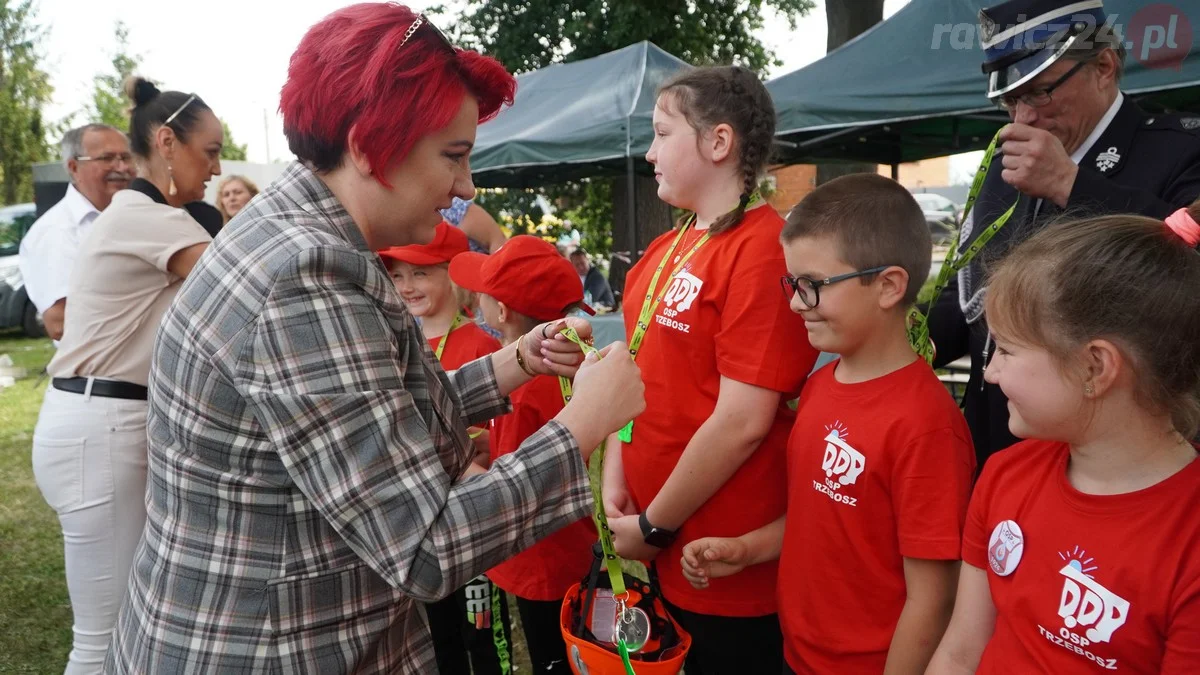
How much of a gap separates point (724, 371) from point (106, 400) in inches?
80.9

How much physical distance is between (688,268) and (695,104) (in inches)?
16.6

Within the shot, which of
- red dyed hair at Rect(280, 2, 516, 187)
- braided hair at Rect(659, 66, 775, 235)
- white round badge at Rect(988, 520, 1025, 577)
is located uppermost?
red dyed hair at Rect(280, 2, 516, 187)

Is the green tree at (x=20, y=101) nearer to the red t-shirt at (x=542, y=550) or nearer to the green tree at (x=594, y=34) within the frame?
the green tree at (x=594, y=34)

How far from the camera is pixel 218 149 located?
132 inches

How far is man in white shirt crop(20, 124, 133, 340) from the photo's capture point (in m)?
3.80

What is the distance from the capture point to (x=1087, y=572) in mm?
1355

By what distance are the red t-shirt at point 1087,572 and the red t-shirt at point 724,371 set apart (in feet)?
2.02

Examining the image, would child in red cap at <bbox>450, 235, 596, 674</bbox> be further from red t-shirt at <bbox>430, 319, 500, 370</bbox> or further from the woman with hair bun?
the woman with hair bun

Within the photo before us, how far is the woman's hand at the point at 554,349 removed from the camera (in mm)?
2102

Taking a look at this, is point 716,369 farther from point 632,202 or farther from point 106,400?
point 632,202

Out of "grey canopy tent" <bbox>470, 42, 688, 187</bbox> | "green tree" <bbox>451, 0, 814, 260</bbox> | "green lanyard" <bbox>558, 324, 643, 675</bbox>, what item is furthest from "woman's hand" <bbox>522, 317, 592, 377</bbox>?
"green tree" <bbox>451, 0, 814, 260</bbox>

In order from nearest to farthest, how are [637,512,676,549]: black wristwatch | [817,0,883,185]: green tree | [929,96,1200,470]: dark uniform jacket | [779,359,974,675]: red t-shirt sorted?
[779,359,974,675]: red t-shirt < [929,96,1200,470]: dark uniform jacket < [637,512,676,549]: black wristwatch < [817,0,883,185]: green tree

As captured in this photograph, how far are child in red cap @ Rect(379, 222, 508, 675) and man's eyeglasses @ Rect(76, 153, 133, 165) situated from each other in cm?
180

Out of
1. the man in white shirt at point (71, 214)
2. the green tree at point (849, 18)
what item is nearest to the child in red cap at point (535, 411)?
the man in white shirt at point (71, 214)
